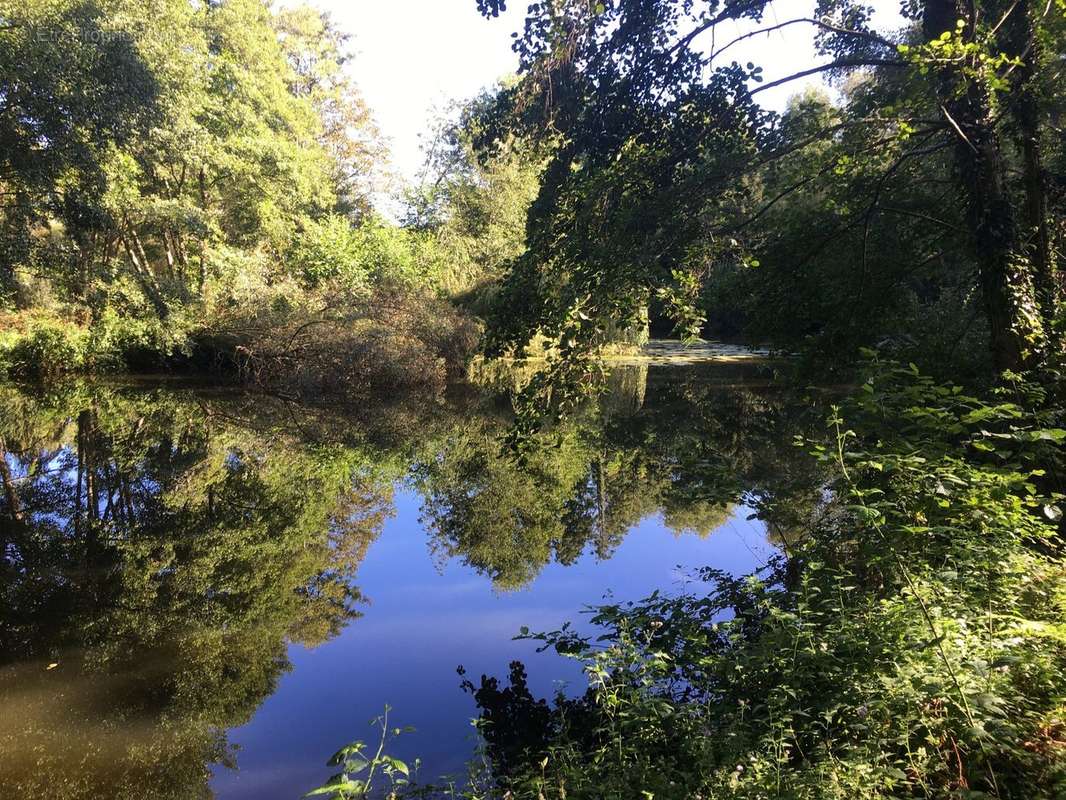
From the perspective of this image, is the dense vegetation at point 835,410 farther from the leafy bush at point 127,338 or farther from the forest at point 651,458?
the leafy bush at point 127,338

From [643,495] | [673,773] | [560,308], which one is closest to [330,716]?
[673,773]

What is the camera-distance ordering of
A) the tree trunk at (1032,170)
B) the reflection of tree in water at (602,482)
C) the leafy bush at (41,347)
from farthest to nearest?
the leafy bush at (41,347) < the reflection of tree in water at (602,482) < the tree trunk at (1032,170)

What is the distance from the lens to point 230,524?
8883mm

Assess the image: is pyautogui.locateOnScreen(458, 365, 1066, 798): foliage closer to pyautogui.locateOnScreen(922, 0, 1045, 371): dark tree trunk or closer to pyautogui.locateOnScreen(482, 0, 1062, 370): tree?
pyautogui.locateOnScreen(922, 0, 1045, 371): dark tree trunk

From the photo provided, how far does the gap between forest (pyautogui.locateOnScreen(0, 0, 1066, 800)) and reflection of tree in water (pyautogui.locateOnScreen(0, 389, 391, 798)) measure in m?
0.05

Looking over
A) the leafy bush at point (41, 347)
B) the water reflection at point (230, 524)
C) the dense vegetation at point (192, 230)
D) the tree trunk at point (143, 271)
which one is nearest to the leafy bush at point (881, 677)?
the water reflection at point (230, 524)

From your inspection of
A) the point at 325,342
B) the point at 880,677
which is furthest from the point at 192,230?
the point at 880,677

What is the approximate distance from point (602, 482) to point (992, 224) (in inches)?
282

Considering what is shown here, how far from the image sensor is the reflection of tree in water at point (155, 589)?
4336 mm

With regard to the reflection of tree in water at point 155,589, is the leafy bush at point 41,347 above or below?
above

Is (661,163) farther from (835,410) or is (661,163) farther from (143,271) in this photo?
(143,271)

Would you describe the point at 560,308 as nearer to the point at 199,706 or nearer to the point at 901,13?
the point at 199,706

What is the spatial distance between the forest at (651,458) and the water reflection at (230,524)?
0.05 meters

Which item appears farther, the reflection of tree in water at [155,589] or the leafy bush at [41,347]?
the leafy bush at [41,347]
